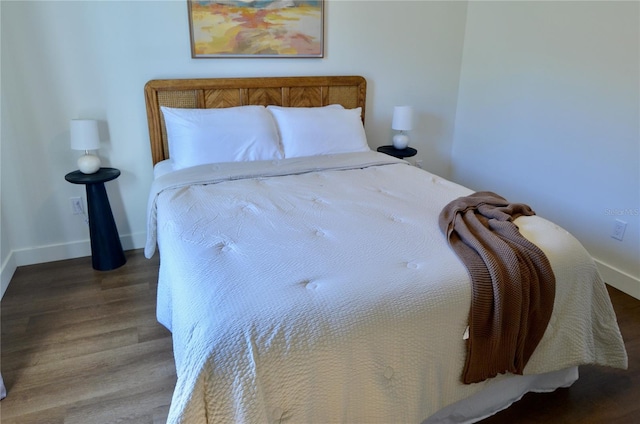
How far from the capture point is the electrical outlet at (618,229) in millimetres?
2428

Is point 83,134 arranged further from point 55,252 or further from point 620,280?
point 620,280

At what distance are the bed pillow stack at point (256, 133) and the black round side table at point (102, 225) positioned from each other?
452 mm

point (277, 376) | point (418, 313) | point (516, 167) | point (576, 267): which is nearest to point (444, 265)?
point (418, 313)

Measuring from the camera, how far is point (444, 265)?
1385 mm

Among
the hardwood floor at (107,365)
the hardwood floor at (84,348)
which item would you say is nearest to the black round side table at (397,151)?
the hardwood floor at (107,365)

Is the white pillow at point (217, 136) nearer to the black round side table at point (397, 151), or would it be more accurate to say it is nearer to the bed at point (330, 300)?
the bed at point (330, 300)

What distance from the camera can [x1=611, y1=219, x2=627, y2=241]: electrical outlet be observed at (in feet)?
7.97

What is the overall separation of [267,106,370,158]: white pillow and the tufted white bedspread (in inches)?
34.8

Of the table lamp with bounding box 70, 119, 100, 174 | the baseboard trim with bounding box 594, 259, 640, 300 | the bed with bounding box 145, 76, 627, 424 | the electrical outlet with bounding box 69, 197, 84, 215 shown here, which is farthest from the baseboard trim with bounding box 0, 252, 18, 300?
the baseboard trim with bounding box 594, 259, 640, 300

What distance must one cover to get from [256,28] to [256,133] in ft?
2.62

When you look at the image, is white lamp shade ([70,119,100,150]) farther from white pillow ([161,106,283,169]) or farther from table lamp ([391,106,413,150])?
table lamp ([391,106,413,150])

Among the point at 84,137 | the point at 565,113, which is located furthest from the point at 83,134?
the point at 565,113

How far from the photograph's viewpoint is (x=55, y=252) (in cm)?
279

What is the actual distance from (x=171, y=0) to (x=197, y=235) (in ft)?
5.87
